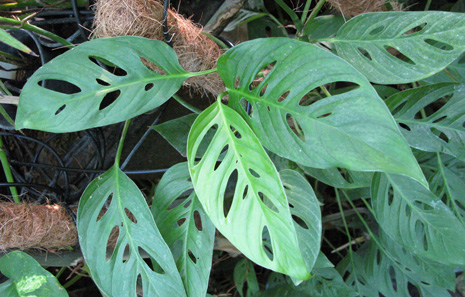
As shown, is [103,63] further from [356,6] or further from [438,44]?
[438,44]

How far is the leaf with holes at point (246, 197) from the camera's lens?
1.80 ft

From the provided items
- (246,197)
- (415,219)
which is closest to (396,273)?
(415,219)

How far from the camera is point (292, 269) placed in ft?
1.78

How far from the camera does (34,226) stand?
0.84m

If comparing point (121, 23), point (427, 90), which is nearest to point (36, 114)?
point (121, 23)

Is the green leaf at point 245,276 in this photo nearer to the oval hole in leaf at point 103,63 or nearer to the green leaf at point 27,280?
the green leaf at point 27,280

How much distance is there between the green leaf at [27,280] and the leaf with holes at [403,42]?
83 centimetres

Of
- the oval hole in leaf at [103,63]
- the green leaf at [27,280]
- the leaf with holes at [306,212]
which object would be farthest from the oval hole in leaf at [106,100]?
the leaf with holes at [306,212]

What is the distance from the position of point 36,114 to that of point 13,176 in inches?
22.4

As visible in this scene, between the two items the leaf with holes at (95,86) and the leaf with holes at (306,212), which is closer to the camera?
the leaf with holes at (95,86)

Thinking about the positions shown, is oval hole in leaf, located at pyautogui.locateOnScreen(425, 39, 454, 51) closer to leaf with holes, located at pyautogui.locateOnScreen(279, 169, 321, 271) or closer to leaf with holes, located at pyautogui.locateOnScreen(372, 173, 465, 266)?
leaf with holes, located at pyautogui.locateOnScreen(372, 173, 465, 266)

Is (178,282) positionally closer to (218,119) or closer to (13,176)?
(218,119)

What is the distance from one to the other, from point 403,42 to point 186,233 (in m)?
0.62

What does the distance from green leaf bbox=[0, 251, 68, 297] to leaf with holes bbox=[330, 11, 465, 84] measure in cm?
83
